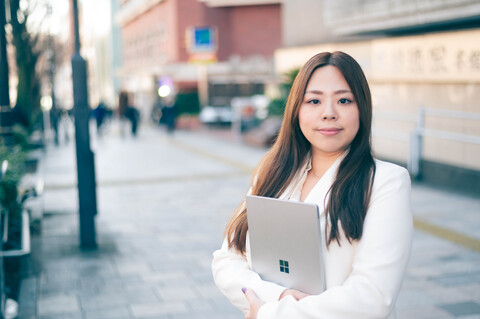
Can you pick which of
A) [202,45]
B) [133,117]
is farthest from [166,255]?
[202,45]

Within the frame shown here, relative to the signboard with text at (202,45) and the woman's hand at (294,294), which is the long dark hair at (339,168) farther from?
the signboard with text at (202,45)

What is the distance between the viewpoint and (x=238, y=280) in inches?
80.5

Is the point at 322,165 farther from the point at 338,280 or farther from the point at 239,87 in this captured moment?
the point at 239,87

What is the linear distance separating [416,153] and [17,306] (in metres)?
7.83

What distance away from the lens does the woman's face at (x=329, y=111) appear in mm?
1907

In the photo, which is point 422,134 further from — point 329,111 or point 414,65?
point 329,111

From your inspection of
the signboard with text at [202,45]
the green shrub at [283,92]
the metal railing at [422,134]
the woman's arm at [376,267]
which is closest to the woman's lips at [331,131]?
the woman's arm at [376,267]

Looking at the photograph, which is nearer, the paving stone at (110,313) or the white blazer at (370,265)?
the white blazer at (370,265)

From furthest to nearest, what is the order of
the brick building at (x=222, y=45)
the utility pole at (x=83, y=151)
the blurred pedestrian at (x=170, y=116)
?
the brick building at (x=222, y=45), the blurred pedestrian at (x=170, y=116), the utility pole at (x=83, y=151)

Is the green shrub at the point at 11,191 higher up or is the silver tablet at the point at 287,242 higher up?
the silver tablet at the point at 287,242

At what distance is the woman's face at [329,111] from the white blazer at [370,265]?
135 mm

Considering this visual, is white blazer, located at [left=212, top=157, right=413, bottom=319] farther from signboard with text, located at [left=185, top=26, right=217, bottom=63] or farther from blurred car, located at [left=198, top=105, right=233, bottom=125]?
signboard with text, located at [left=185, top=26, right=217, bottom=63]

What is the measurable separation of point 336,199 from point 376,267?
0.79 feet

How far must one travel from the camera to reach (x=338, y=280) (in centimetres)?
186
